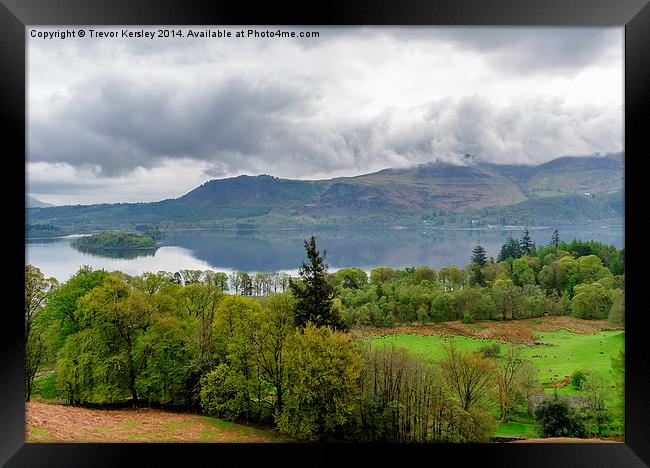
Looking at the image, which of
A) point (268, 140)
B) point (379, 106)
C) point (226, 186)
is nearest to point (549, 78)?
point (379, 106)

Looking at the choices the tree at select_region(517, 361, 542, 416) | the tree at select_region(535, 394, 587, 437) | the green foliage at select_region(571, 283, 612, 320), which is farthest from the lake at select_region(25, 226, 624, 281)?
the tree at select_region(535, 394, 587, 437)

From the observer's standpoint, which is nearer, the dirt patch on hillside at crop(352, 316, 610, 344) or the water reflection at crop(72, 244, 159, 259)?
the water reflection at crop(72, 244, 159, 259)

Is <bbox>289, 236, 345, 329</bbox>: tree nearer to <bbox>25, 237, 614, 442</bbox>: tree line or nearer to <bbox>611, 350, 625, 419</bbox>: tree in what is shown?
<bbox>25, 237, 614, 442</bbox>: tree line

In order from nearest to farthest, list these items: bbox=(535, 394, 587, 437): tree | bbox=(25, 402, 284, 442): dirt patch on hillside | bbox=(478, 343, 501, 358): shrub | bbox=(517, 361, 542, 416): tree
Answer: bbox=(25, 402, 284, 442): dirt patch on hillside, bbox=(535, 394, 587, 437): tree, bbox=(517, 361, 542, 416): tree, bbox=(478, 343, 501, 358): shrub

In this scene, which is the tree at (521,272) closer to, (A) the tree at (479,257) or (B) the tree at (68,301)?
(A) the tree at (479,257)

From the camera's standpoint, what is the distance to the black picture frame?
9.45ft

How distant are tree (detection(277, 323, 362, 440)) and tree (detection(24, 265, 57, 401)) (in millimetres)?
2120

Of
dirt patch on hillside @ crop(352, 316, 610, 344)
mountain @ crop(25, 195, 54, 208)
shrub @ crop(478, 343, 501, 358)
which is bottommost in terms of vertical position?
shrub @ crop(478, 343, 501, 358)

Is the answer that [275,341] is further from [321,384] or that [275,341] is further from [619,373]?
[619,373]
